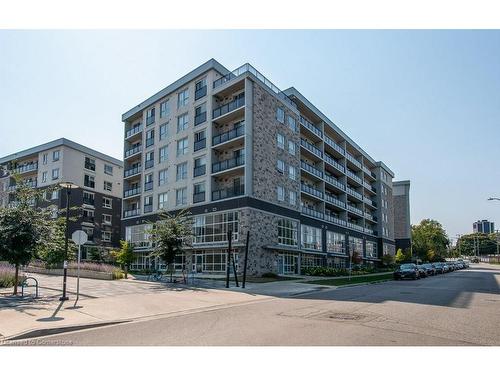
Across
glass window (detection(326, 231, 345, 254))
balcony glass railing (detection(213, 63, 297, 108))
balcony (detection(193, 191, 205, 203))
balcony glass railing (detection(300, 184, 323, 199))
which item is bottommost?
glass window (detection(326, 231, 345, 254))

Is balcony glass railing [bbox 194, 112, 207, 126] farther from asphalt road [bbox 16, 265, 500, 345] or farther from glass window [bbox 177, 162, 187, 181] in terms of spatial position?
asphalt road [bbox 16, 265, 500, 345]

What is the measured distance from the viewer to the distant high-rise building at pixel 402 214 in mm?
91188

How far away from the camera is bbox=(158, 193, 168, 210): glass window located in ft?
153

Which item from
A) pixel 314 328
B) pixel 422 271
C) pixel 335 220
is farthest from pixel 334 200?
pixel 314 328

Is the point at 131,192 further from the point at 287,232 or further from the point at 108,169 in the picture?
the point at 287,232

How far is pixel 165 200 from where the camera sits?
46.7 meters

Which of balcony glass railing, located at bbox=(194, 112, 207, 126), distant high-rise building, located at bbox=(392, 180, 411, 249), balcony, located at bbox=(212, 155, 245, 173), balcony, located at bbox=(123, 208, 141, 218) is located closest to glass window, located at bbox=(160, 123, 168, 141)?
balcony glass railing, located at bbox=(194, 112, 207, 126)

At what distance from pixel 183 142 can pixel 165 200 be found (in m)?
6.85

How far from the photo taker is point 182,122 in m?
45.8

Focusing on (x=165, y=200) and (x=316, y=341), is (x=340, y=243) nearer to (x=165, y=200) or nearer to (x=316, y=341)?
(x=165, y=200)

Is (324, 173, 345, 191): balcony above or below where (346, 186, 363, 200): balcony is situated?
above

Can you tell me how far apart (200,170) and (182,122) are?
277 inches

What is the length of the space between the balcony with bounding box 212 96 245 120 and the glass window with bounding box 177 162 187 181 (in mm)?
6587
